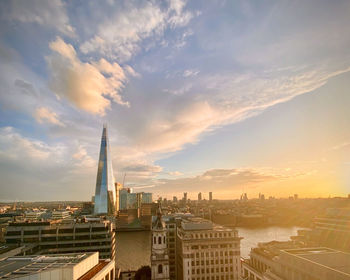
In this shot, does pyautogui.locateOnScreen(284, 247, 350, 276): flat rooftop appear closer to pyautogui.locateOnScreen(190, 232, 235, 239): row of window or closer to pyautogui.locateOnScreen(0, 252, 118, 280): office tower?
pyautogui.locateOnScreen(0, 252, 118, 280): office tower

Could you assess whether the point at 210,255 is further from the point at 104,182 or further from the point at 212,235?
the point at 104,182

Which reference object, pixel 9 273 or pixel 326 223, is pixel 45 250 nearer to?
pixel 9 273

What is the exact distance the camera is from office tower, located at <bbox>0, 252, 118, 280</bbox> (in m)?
15.7

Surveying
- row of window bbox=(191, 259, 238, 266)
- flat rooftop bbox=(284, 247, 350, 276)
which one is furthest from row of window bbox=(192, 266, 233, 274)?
flat rooftop bbox=(284, 247, 350, 276)

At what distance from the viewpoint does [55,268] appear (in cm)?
1641

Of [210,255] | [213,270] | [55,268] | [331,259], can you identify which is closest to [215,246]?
[210,255]

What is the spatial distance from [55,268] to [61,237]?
91.6 feet

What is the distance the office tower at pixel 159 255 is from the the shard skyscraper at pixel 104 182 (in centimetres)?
9393

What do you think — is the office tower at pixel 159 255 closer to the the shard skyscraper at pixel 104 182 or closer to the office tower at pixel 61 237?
the office tower at pixel 61 237

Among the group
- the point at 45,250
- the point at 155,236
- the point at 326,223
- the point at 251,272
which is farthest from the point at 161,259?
the point at 326,223

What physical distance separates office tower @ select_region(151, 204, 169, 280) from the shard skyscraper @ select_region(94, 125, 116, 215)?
308 feet

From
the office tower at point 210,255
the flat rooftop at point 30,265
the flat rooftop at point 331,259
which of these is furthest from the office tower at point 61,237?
the flat rooftop at point 331,259

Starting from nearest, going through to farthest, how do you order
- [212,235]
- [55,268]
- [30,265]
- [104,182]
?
[55,268] < [30,265] < [212,235] < [104,182]

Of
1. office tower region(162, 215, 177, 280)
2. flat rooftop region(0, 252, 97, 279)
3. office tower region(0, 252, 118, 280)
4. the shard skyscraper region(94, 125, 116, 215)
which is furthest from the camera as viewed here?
the shard skyscraper region(94, 125, 116, 215)
